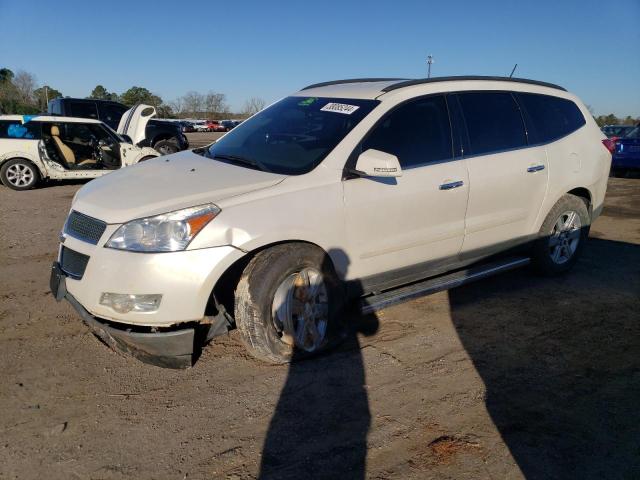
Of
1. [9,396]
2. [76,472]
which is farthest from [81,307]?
[76,472]

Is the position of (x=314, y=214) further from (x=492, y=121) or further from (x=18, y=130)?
(x=18, y=130)

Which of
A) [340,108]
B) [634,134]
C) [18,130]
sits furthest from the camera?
[634,134]

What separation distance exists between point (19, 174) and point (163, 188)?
903 cm

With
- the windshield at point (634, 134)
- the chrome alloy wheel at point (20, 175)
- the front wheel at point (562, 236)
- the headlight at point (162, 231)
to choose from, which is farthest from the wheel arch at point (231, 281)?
the windshield at point (634, 134)

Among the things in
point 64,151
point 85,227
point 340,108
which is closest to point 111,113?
point 64,151

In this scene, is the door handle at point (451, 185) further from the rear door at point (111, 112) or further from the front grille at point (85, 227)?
the rear door at point (111, 112)

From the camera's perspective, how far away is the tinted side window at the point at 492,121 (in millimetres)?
4277

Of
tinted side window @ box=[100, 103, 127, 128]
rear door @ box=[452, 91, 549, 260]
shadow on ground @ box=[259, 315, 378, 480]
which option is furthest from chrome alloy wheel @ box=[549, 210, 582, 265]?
tinted side window @ box=[100, 103, 127, 128]

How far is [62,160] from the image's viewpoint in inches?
432

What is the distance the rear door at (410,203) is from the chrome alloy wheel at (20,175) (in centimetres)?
949

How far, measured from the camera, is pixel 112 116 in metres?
15.5

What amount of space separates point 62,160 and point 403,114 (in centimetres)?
940

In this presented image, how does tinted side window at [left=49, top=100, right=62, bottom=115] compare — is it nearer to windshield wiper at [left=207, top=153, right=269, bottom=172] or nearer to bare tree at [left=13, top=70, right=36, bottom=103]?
windshield wiper at [left=207, top=153, right=269, bottom=172]

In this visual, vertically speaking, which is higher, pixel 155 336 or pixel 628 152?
pixel 628 152
